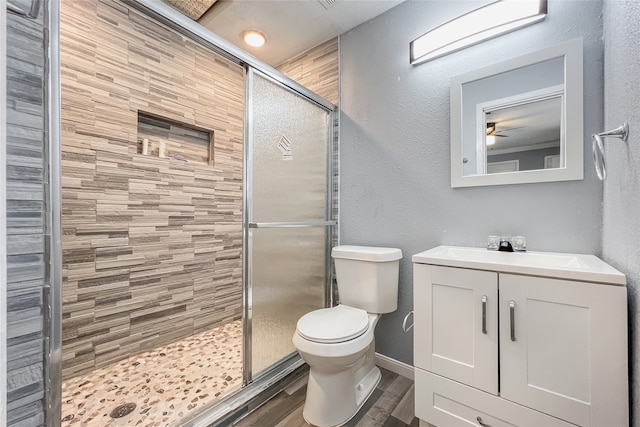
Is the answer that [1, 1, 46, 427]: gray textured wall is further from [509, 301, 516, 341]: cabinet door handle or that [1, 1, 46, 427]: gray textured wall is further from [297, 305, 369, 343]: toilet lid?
[509, 301, 516, 341]: cabinet door handle

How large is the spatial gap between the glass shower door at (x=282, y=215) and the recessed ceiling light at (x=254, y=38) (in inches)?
28.4

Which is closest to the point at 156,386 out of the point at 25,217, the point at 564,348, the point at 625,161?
the point at 25,217

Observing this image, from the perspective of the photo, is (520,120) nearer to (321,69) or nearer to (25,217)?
(321,69)

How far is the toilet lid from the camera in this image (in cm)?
126

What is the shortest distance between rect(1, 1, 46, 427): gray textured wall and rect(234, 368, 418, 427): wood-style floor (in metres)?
0.97

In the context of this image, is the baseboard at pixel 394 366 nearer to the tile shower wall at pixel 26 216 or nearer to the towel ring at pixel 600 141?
the towel ring at pixel 600 141

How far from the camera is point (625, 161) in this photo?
909mm

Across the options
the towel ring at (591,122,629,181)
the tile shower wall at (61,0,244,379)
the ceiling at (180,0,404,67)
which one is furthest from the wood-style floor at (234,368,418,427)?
the ceiling at (180,0,404,67)

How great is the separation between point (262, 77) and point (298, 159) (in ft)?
1.79

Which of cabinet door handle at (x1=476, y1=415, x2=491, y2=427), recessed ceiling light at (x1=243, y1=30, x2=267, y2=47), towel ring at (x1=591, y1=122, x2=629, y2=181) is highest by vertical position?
recessed ceiling light at (x1=243, y1=30, x2=267, y2=47)

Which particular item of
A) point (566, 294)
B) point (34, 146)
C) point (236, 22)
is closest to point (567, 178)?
point (566, 294)

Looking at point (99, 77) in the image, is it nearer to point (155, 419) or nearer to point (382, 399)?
point (155, 419)

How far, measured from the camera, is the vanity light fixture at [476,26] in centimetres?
132

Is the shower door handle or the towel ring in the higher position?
the towel ring
